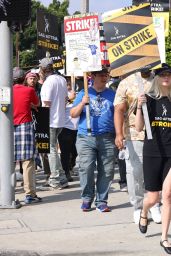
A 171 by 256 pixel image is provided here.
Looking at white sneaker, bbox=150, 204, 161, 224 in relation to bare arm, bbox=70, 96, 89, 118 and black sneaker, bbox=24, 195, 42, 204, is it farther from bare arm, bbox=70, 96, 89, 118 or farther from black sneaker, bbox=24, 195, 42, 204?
black sneaker, bbox=24, 195, 42, 204

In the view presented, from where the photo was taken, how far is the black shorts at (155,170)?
576 centimetres

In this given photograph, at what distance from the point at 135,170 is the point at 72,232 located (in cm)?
103

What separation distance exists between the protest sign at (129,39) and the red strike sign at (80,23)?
385 millimetres

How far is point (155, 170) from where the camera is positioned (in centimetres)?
579

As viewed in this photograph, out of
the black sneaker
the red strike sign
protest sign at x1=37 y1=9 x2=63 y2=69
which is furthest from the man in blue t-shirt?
protest sign at x1=37 y1=9 x2=63 y2=69

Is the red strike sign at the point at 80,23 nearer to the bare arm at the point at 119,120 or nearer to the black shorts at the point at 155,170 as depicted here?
the bare arm at the point at 119,120

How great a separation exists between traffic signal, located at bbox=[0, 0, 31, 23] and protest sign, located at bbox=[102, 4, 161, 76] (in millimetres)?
984

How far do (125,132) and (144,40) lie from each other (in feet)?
3.69

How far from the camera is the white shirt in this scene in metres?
8.96

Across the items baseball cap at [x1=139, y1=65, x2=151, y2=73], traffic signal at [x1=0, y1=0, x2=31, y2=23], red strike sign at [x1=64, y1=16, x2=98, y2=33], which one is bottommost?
baseball cap at [x1=139, y1=65, x2=151, y2=73]

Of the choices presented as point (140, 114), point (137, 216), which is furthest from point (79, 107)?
point (137, 216)

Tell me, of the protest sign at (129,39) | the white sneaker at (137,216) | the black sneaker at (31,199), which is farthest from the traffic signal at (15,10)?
the white sneaker at (137,216)

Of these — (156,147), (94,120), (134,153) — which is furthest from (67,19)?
(156,147)

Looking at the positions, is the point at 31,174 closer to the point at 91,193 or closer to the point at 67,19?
the point at 91,193
